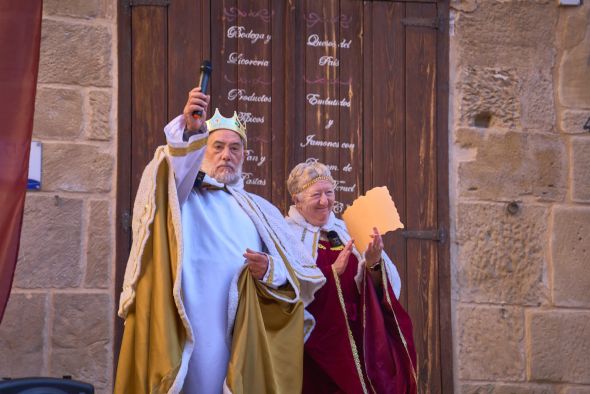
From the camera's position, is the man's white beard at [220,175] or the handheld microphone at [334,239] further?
the handheld microphone at [334,239]

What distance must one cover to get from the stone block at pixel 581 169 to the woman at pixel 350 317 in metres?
1.72

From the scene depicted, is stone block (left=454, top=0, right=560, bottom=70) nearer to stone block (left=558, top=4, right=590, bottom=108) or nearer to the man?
stone block (left=558, top=4, right=590, bottom=108)

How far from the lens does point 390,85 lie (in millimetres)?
6355

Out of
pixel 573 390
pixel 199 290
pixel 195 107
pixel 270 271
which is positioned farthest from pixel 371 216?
pixel 573 390

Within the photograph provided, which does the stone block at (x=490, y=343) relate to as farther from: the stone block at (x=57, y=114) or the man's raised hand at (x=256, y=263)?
the stone block at (x=57, y=114)

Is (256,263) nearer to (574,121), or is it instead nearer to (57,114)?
(57,114)

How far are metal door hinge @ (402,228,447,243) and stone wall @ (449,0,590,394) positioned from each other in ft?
0.27

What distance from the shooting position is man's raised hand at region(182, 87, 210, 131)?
4.20 m

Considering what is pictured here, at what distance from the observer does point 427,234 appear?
6219mm

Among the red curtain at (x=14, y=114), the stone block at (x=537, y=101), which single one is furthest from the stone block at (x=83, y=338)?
the stone block at (x=537, y=101)

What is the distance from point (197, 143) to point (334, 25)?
2273 mm

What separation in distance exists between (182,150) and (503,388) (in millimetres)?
2706

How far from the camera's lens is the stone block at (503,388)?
6113 millimetres

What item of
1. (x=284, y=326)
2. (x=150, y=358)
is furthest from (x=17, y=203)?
(x=284, y=326)
